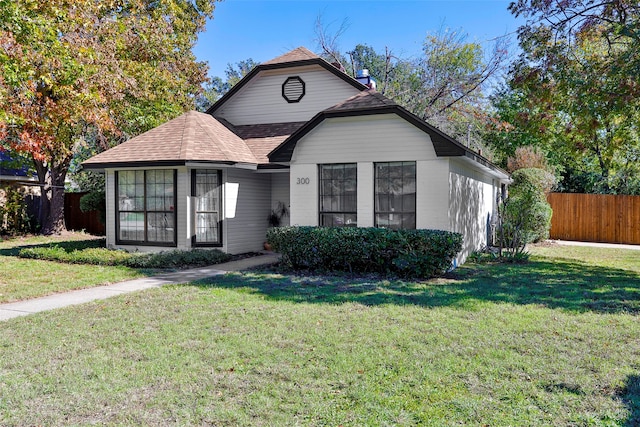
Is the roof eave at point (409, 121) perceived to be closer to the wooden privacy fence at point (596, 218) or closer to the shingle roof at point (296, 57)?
the shingle roof at point (296, 57)

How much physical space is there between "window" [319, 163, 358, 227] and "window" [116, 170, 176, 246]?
13.8ft

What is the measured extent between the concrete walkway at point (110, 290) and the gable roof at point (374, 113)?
301cm

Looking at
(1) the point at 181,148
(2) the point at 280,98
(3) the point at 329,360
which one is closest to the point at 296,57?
(2) the point at 280,98

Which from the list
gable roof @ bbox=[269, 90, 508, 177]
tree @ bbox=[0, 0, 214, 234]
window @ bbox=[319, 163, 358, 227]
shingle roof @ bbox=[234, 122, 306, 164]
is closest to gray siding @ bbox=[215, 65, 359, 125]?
shingle roof @ bbox=[234, 122, 306, 164]

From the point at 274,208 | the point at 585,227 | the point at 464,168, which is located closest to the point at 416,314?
the point at 464,168

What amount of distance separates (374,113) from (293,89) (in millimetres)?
5861

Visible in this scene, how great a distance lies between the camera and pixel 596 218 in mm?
19297

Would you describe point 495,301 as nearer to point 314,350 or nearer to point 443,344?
point 443,344

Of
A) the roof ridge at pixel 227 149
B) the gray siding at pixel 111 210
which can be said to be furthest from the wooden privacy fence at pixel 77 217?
the roof ridge at pixel 227 149

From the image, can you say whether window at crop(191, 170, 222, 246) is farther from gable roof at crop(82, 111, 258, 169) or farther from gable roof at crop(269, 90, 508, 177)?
gable roof at crop(269, 90, 508, 177)

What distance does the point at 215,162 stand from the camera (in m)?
12.2

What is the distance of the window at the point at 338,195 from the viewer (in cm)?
1145

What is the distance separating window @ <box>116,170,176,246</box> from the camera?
12875 millimetres

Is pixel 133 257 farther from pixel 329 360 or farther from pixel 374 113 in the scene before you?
pixel 329 360
